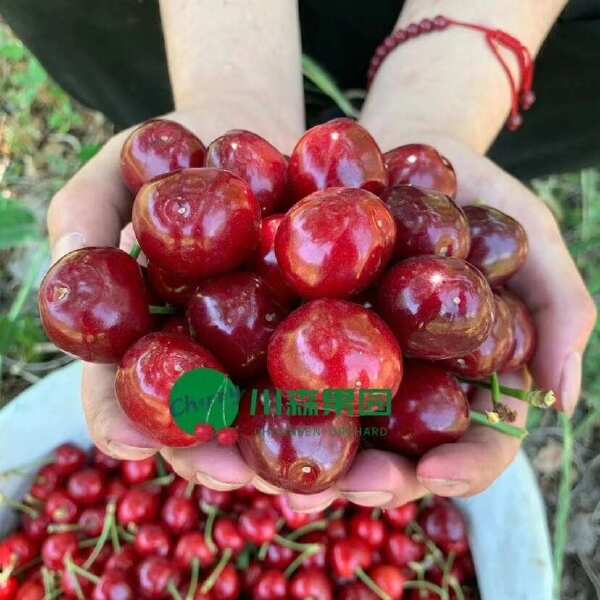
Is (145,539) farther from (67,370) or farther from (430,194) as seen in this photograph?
(430,194)

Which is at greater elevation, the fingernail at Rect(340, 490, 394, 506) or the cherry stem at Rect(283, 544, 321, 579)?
the fingernail at Rect(340, 490, 394, 506)

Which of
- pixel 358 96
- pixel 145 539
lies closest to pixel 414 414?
pixel 145 539

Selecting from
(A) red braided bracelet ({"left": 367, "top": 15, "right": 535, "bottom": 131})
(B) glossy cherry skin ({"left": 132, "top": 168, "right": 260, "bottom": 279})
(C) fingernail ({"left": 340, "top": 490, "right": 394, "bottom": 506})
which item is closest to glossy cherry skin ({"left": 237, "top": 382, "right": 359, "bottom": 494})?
(C) fingernail ({"left": 340, "top": 490, "right": 394, "bottom": 506})

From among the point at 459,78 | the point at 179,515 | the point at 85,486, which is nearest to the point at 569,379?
the point at 459,78

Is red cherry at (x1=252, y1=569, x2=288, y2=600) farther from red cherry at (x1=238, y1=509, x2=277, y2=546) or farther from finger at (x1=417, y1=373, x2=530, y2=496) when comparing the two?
finger at (x1=417, y1=373, x2=530, y2=496)

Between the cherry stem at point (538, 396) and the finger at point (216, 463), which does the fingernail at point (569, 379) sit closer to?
the cherry stem at point (538, 396)
